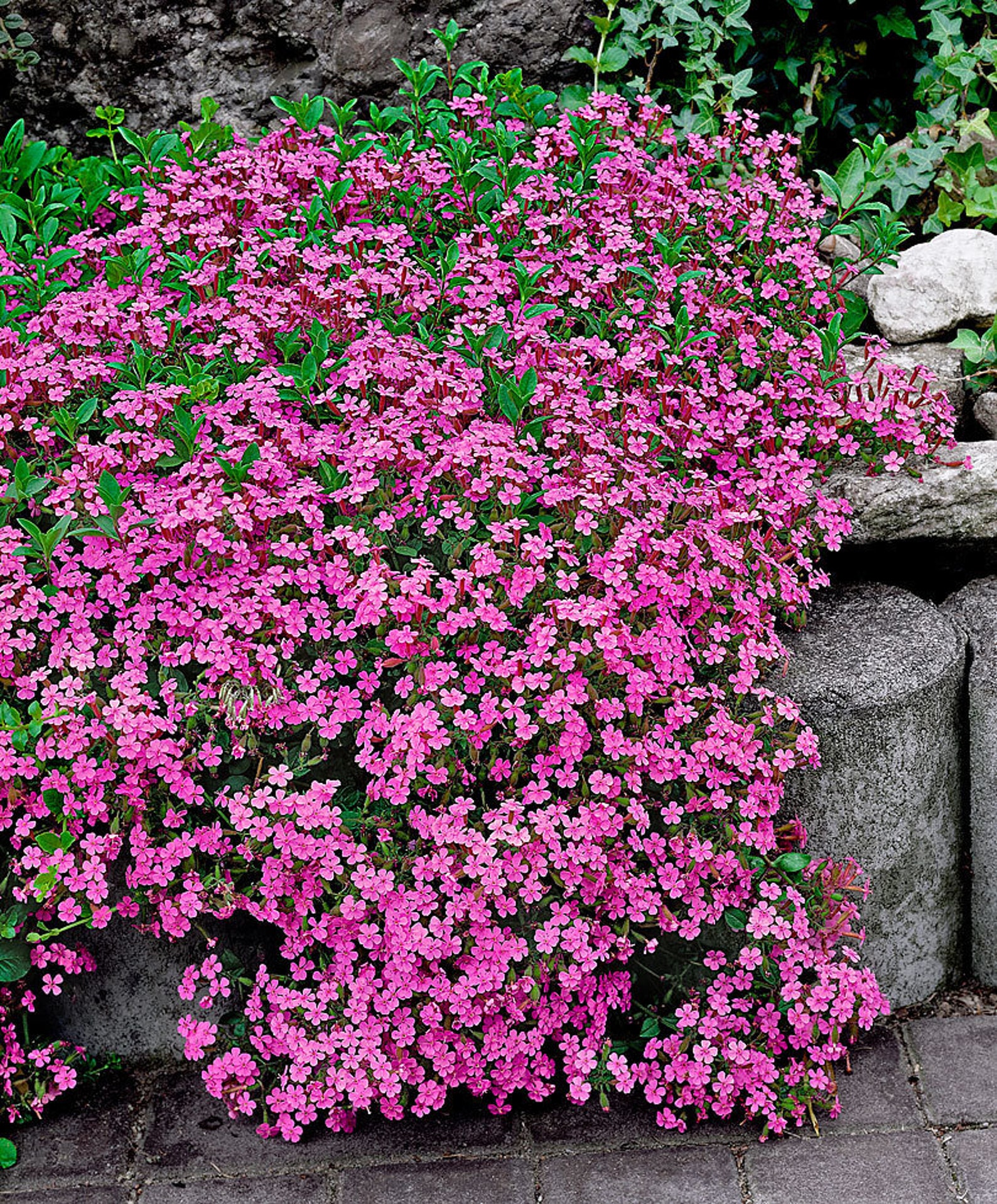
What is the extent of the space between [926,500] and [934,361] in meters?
0.62

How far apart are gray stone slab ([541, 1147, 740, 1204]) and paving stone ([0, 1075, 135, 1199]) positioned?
2.72 ft

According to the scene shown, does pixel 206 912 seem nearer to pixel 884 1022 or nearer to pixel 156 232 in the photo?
pixel 884 1022

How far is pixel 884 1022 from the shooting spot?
9.22ft

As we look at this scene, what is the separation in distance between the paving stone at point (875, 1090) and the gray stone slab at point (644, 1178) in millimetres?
202

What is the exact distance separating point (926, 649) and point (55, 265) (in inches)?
83.6

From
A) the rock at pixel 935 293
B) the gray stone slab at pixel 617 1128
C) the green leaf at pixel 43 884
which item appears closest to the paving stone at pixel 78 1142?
the green leaf at pixel 43 884

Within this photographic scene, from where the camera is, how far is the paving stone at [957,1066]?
101 inches

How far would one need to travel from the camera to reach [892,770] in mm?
2674

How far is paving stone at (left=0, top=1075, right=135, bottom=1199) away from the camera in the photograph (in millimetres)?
2504

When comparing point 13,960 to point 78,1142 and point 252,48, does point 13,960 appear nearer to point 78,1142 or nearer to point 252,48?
point 78,1142

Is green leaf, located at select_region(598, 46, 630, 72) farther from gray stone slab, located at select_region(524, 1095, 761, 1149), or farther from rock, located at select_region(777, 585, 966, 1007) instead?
gray stone slab, located at select_region(524, 1095, 761, 1149)

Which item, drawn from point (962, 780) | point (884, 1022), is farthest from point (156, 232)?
point (884, 1022)

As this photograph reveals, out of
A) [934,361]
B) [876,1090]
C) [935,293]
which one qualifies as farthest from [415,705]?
[935,293]

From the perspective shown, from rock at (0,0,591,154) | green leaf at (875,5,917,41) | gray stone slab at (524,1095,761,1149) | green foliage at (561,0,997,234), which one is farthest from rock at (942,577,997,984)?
rock at (0,0,591,154)
